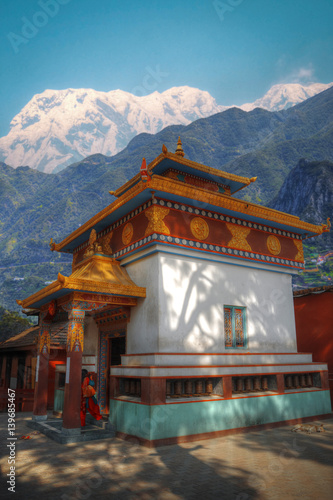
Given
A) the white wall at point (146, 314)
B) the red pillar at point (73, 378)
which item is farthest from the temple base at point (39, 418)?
the white wall at point (146, 314)

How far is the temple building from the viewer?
24.5 ft

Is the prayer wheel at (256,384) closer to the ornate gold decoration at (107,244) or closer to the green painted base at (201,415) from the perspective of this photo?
the green painted base at (201,415)

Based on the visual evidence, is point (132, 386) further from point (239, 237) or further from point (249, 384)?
point (239, 237)

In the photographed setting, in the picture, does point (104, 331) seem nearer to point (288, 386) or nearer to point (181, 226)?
point (181, 226)

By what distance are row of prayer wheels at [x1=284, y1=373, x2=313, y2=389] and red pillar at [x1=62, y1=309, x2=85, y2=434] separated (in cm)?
545

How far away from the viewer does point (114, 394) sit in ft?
26.3

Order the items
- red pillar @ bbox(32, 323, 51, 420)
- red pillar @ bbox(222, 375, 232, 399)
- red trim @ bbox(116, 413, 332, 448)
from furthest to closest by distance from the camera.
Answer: red pillar @ bbox(32, 323, 51, 420)
red pillar @ bbox(222, 375, 232, 399)
red trim @ bbox(116, 413, 332, 448)

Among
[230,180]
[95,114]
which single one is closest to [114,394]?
[230,180]

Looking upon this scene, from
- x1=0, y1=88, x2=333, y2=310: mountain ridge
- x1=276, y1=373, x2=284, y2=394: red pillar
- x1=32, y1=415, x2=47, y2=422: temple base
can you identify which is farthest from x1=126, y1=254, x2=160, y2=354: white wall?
x1=0, y1=88, x2=333, y2=310: mountain ridge

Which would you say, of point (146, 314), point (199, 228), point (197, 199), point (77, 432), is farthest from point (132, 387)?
point (197, 199)

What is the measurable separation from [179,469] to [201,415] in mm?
2160

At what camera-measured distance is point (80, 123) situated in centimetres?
11312

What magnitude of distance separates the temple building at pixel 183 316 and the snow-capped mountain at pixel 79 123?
350 ft

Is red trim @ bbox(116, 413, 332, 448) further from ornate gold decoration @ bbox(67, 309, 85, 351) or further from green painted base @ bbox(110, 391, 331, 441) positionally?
ornate gold decoration @ bbox(67, 309, 85, 351)
